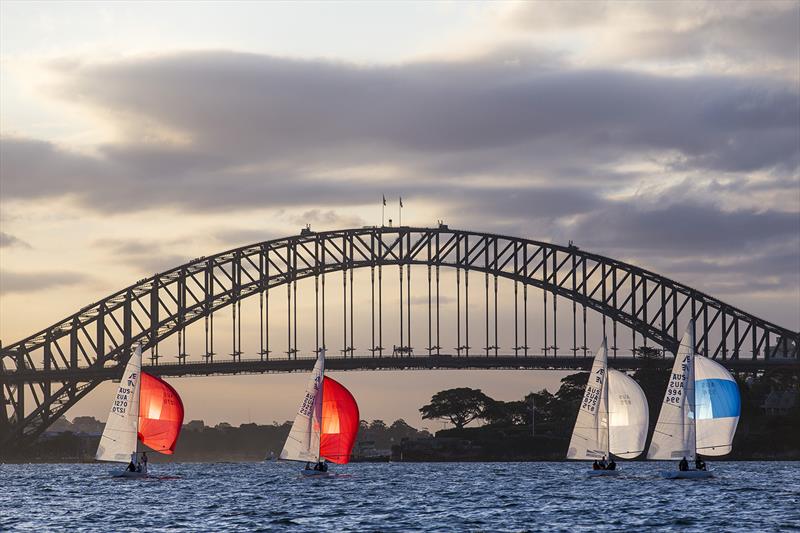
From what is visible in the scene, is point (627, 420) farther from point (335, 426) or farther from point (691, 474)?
point (335, 426)

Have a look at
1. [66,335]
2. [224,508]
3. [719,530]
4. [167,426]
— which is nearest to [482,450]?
[66,335]

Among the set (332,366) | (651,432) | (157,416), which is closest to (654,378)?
(651,432)

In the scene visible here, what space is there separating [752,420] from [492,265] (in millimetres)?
32629

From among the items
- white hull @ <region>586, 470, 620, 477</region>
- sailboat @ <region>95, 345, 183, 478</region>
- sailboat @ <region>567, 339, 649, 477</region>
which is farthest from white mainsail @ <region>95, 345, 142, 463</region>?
white hull @ <region>586, 470, 620, 477</region>

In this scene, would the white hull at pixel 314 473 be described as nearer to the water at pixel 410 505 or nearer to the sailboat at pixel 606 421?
the water at pixel 410 505

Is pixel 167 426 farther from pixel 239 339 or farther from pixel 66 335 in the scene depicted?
pixel 66 335

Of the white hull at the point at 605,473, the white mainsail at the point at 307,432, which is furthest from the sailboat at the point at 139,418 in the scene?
the white hull at the point at 605,473

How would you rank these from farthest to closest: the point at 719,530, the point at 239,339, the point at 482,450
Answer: the point at 482,450 < the point at 239,339 < the point at 719,530

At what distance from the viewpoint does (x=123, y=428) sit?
81.1m

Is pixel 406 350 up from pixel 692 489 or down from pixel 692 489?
up

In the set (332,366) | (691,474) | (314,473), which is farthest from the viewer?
(332,366)

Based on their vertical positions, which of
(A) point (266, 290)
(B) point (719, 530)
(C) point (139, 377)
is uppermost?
(A) point (266, 290)

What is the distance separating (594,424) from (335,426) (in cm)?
1360

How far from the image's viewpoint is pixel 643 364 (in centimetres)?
15662
